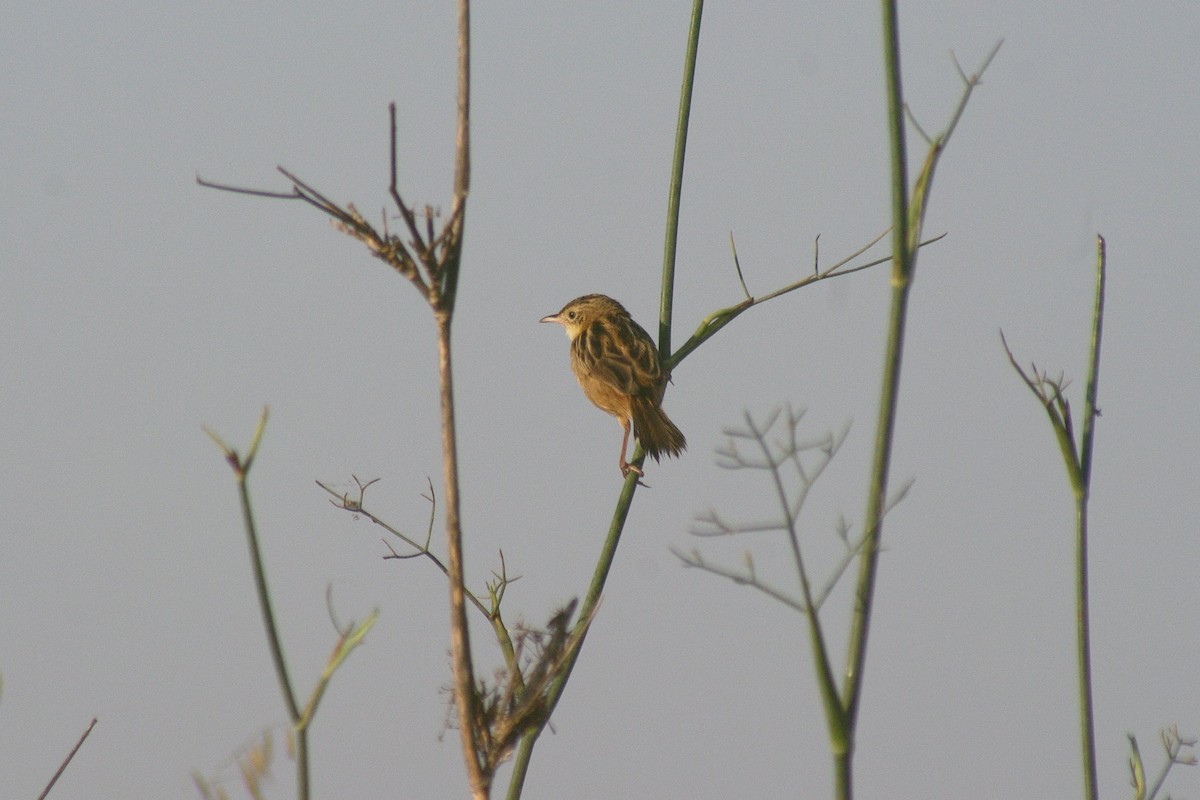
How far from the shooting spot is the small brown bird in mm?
6586

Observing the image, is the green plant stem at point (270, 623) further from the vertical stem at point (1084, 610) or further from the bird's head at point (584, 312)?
the bird's head at point (584, 312)

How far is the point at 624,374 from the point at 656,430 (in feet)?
2.76

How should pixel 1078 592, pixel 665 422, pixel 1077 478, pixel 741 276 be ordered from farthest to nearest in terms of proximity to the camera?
pixel 665 422 → pixel 741 276 → pixel 1077 478 → pixel 1078 592

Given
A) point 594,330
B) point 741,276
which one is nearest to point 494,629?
point 741,276

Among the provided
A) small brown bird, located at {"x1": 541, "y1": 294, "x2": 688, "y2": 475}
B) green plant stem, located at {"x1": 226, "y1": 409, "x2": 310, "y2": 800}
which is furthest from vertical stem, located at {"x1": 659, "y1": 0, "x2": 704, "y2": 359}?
small brown bird, located at {"x1": 541, "y1": 294, "x2": 688, "y2": 475}

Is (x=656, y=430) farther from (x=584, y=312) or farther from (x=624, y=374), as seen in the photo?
(x=584, y=312)

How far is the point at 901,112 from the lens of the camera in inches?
64.4

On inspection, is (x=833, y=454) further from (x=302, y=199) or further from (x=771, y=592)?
(x=302, y=199)

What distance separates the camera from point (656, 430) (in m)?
6.58

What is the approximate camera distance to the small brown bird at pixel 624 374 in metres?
6.59

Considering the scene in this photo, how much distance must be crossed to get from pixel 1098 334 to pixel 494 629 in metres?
1.52

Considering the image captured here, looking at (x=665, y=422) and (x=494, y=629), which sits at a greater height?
(x=665, y=422)

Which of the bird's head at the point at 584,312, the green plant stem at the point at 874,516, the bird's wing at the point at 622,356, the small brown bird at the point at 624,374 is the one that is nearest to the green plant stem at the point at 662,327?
the green plant stem at the point at 874,516

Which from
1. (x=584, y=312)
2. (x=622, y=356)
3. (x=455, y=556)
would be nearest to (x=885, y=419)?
(x=455, y=556)
